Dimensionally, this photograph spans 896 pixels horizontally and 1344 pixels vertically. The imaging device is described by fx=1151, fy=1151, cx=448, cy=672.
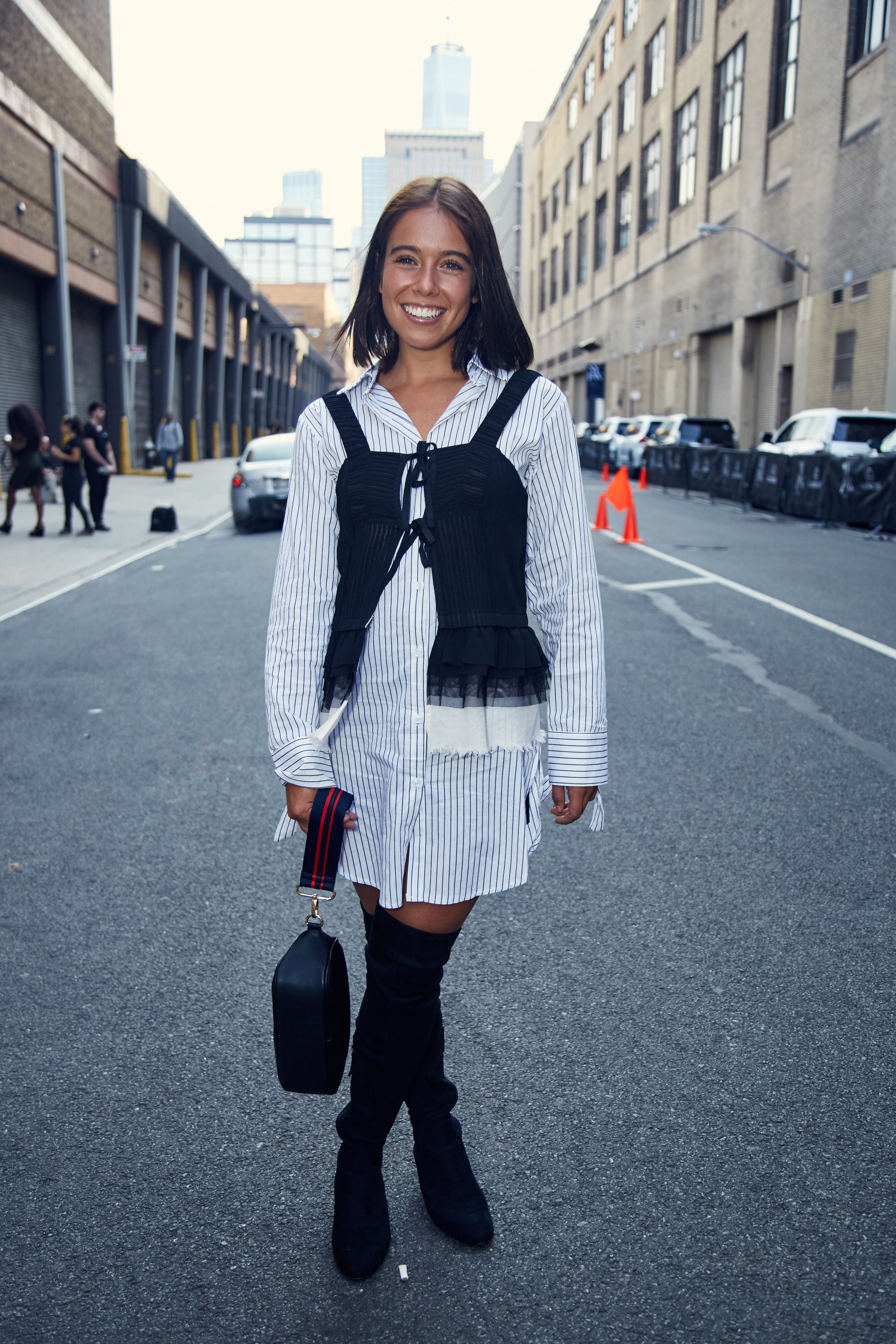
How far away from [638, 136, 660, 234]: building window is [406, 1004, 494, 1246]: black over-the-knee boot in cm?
4785

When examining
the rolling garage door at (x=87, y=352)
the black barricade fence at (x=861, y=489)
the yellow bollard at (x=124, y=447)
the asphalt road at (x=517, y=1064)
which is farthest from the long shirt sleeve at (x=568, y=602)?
the yellow bollard at (x=124, y=447)

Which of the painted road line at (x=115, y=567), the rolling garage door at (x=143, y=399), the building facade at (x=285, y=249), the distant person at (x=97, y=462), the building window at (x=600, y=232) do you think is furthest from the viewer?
the building facade at (x=285, y=249)

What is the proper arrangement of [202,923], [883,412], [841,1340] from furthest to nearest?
[883,412], [202,923], [841,1340]

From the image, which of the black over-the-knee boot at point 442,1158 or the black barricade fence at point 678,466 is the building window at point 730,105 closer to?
the black barricade fence at point 678,466

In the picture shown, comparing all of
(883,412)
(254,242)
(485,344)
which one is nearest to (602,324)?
(883,412)

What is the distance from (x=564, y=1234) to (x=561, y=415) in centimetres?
158

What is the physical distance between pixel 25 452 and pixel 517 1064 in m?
14.8

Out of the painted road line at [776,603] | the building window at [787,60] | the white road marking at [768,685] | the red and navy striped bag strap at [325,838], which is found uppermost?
the building window at [787,60]

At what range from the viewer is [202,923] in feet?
12.3

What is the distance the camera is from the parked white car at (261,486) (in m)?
17.2

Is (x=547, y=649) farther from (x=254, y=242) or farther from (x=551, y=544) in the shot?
(x=254, y=242)

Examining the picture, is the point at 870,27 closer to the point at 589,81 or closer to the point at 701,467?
the point at 701,467

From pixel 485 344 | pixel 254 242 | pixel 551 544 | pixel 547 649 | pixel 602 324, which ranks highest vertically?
pixel 254 242

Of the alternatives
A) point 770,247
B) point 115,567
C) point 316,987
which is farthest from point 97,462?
point 770,247
